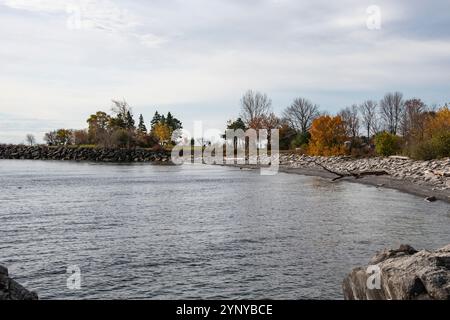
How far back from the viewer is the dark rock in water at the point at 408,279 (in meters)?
9.50

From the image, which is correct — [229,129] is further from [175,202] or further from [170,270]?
[170,270]

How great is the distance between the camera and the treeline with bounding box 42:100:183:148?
443 feet

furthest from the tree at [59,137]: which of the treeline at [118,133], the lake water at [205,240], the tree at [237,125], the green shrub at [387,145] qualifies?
the lake water at [205,240]

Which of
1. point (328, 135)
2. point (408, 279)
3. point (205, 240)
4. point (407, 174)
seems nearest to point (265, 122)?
point (328, 135)

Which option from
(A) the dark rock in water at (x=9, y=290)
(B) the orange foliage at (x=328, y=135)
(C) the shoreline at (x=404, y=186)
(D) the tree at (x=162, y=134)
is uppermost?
(D) the tree at (x=162, y=134)

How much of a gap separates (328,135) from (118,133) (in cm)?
6535

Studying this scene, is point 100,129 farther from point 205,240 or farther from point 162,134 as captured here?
point 205,240

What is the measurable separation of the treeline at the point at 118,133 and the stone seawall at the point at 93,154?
596cm

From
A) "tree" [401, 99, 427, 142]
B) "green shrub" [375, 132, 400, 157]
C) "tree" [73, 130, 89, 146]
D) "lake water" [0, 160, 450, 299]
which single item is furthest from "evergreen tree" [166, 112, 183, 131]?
"lake water" [0, 160, 450, 299]

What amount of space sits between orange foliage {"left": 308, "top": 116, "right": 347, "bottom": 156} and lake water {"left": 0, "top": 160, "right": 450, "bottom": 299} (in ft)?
162

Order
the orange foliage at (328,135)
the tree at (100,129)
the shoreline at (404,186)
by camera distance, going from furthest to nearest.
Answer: the tree at (100,129) → the orange foliage at (328,135) → the shoreline at (404,186)

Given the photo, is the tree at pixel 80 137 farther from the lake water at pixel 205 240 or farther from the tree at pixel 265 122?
the lake water at pixel 205 240

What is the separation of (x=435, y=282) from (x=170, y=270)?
8.94m
